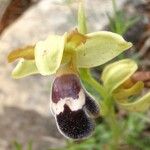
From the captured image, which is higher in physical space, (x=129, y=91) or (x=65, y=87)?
(x=65, y=87)

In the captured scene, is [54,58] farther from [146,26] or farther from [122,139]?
[146,26]

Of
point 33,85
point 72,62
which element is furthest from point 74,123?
point 33,85

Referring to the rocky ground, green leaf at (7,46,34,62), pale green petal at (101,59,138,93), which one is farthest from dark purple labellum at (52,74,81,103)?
the rocky ground

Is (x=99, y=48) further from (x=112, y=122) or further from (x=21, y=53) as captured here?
(x=112, y=122)

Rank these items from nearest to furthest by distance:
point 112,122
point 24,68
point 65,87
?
1. point 65,87
2. point 24,68
3. point 112,122

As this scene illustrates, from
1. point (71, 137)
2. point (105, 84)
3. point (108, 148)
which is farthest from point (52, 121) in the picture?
point (71, 137)

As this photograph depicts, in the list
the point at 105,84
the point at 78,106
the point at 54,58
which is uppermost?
the point at 54,58

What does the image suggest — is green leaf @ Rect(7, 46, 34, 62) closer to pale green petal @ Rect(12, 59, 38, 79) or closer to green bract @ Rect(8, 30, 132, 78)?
green bract @ Rect(8, 30, 132, 78)
